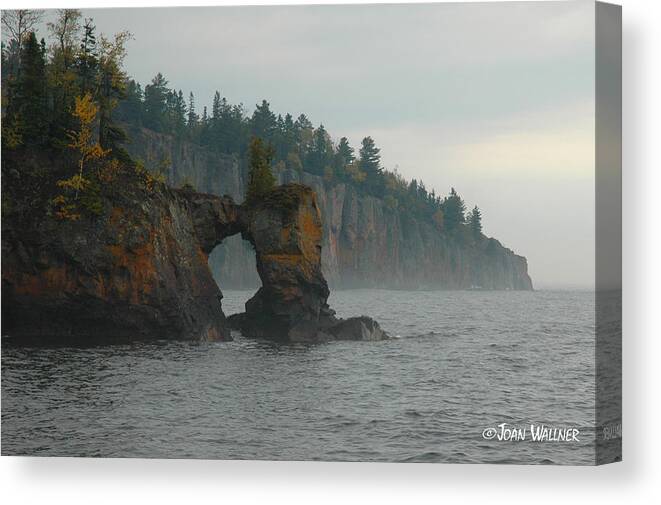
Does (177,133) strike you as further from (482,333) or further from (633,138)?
(633,138)

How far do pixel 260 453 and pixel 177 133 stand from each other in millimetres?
10519

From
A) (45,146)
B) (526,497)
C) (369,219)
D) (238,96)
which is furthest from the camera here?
(369,219)

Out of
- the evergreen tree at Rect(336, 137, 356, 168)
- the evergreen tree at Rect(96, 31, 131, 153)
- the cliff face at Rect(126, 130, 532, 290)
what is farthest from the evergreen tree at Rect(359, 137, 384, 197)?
the evergreen tree at Rect(96, 31, 131, 153)

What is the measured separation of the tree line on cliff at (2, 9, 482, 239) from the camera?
76.0 ft

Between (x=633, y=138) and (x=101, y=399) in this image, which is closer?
(x=633, y=138)

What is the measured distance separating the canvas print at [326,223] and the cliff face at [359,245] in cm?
13

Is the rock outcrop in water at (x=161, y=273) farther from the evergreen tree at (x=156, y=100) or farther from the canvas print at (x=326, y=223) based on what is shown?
the evergreen tree at (x=156, y=100)

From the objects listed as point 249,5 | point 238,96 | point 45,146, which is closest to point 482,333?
point 238,96

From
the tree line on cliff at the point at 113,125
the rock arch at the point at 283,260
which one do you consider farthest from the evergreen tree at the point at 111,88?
the rock arch at the point at 283,260

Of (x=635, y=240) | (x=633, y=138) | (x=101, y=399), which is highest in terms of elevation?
(x=633, y=138)

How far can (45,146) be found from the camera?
977 inches

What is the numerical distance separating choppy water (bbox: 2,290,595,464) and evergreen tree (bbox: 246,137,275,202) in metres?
5.87

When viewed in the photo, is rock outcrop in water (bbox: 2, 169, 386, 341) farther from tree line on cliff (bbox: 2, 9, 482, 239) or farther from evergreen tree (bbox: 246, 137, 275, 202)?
tree line on cliff (bbox: 2, 9, 482, 239)

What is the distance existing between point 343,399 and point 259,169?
8334mm
